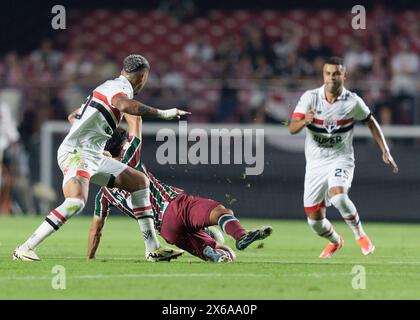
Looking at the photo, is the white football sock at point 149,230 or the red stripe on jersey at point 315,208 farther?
the red stripe on jersey at point 315,208

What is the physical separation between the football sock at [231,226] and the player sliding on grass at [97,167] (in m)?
0.66

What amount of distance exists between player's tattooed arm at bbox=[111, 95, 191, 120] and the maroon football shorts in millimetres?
990

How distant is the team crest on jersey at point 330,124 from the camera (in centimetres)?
1230

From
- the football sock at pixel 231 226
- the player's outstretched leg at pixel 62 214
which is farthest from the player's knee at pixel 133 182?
the football sock at pixel 231 226

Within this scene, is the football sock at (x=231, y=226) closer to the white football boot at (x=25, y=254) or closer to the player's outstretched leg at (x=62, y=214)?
the player's outstretched leg at (x=62, y=214)

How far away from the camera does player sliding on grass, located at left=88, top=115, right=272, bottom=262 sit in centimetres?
1059

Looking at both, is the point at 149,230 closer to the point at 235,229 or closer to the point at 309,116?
→ the point at 235,229

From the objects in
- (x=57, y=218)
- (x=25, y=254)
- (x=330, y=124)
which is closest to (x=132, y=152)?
(x=57, y=218)

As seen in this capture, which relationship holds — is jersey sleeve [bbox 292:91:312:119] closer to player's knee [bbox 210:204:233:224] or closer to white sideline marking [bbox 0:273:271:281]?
player's knee [bbox 210:204:233:224]

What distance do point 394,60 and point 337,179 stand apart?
11.2 meters

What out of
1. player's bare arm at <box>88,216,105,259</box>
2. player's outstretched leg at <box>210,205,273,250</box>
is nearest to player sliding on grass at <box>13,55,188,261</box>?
player's bare arm at <box>88,216,105,259</box>

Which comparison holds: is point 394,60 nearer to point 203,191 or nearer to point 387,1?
point 387,1
